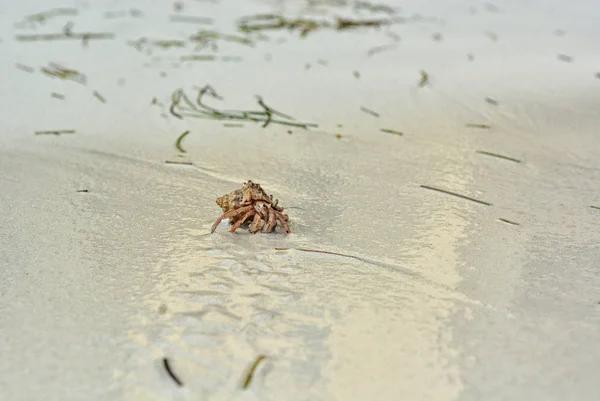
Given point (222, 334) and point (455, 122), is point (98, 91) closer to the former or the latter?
point (455, 122)

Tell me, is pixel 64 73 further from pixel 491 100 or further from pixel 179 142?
pixel 491 100

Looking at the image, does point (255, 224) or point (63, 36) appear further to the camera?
point (63, 36)

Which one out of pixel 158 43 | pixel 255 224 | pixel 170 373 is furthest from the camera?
pixel 158 43

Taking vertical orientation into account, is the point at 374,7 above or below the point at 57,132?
above

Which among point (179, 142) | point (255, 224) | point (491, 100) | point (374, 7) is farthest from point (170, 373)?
point (374, 7)

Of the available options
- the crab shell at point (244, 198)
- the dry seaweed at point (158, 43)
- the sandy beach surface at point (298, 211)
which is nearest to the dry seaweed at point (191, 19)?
the sandy beach surface at point (298, 211)

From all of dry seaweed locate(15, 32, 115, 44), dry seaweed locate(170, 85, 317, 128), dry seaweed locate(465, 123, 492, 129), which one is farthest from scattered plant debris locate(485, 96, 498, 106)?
dry seaweed locate(15, 32, 115, 44)
